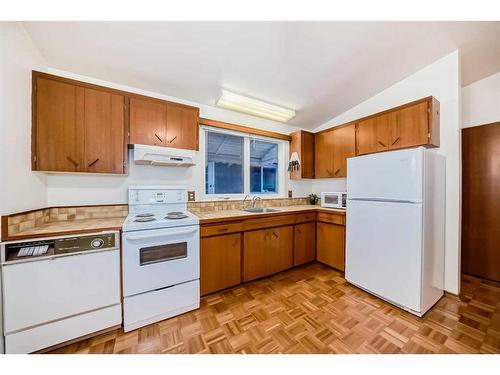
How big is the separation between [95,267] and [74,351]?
1.88ft

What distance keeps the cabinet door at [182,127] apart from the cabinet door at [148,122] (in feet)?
0.16

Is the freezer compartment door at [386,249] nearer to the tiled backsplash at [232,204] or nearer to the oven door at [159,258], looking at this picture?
the tiled backsplash at [232,204]

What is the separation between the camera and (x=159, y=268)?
162 centimetres

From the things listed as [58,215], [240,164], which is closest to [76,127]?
[58,215]

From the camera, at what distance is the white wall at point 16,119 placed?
1210 millimetres

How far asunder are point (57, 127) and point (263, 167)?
2.49 m

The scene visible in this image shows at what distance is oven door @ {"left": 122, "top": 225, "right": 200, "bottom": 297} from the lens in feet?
4.97

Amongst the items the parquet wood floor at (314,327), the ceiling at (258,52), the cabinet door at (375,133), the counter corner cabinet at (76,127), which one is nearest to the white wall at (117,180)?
the ceiling at (258,52)

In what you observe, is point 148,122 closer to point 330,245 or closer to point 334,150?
point 334,150

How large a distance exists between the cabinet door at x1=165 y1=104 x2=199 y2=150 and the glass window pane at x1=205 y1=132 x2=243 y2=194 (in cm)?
51

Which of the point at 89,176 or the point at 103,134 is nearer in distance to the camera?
the point at 103,134
